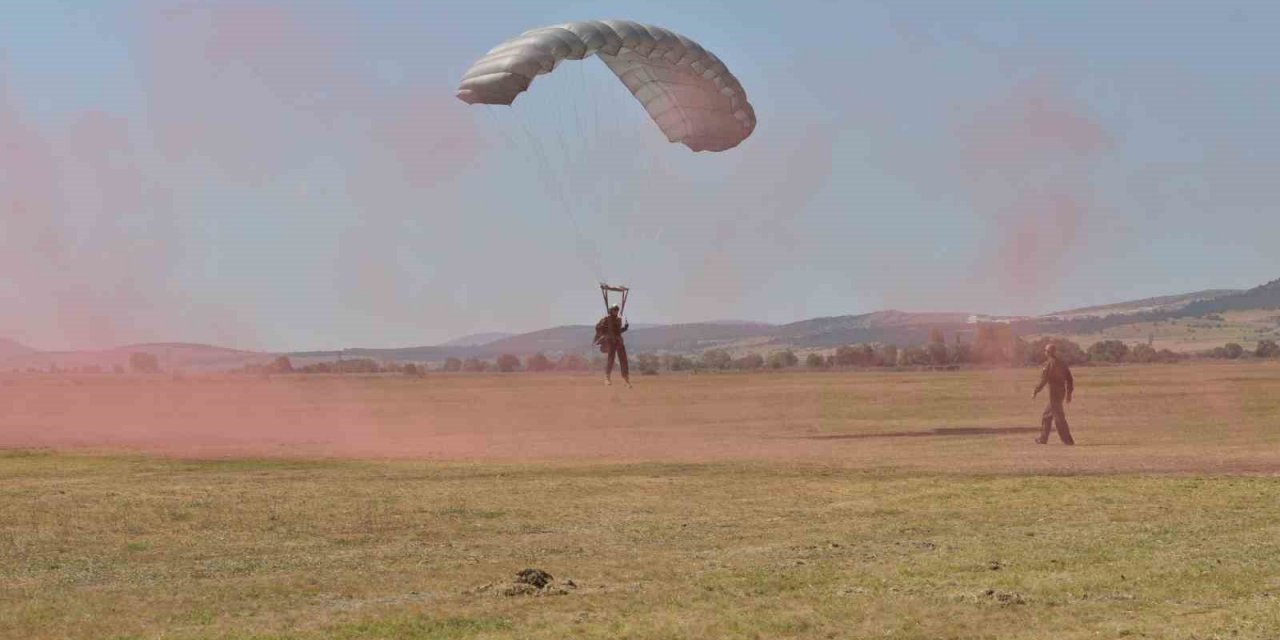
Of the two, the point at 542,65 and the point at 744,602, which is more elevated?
the point at 542,65

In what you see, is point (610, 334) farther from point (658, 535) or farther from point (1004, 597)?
point (1004, 597)

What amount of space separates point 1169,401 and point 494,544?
128 feet

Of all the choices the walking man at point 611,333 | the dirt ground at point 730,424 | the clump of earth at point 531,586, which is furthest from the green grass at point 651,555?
the walking man at point 611,333

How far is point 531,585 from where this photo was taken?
48.1 feet

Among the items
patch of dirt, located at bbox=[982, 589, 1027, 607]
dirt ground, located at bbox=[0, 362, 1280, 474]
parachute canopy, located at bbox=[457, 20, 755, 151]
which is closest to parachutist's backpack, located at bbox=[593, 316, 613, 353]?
dirt ground, located at bbox=[0, 362, 1280, 474]

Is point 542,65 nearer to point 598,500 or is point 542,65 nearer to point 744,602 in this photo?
point 598,500

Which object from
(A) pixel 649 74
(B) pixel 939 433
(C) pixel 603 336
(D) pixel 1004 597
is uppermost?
(A) pixel 649 74

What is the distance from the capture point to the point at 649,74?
113ft

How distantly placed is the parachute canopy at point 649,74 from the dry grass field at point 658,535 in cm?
751

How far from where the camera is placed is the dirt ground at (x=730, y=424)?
31.5 metres

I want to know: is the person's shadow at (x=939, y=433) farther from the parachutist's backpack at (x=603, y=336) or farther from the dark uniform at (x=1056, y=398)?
the parachutist's backpack at (x=603, y=336)

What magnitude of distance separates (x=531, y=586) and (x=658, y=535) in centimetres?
419

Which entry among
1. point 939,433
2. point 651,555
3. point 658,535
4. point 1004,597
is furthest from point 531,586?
point 939,433

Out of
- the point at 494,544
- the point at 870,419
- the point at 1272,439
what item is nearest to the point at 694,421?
the point at 870,419
